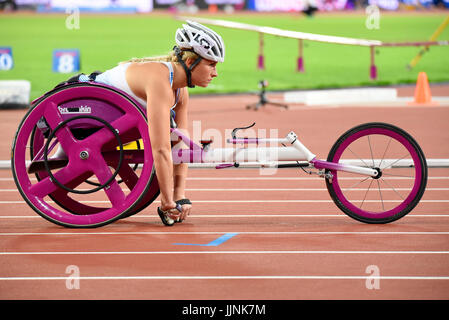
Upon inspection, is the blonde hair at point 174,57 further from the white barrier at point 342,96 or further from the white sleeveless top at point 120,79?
the white barrier at point 342,96

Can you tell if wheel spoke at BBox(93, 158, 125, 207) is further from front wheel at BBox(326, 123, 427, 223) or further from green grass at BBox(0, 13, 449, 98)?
green grass at BBox(0, 13, 449, 98)

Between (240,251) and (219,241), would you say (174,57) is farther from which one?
(240,251)

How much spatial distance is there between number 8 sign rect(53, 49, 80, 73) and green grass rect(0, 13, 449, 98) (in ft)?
0.95

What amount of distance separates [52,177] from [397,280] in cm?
240

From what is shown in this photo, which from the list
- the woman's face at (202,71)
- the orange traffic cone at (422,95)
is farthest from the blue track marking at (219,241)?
the orange traffic cone at (422,95)

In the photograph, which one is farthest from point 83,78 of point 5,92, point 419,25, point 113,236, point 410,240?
point 419,25

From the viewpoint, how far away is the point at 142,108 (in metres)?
5.89

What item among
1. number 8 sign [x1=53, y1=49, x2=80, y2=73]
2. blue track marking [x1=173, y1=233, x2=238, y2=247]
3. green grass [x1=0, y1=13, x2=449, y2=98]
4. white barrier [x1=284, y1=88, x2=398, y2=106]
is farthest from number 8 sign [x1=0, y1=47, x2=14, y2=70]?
blue track marking [x1=173, y1=233, x2=238, y2=247]

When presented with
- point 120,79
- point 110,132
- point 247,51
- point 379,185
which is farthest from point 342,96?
point 110,132

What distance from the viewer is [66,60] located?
64.1 ft

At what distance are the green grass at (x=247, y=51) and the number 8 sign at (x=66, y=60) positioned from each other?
0.29 metres

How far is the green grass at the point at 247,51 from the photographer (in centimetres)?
1986

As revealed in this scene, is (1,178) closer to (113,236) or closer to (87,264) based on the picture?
(113,236)

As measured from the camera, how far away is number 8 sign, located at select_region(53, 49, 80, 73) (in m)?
19.5
